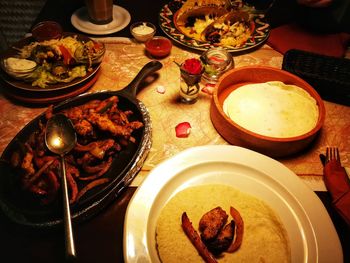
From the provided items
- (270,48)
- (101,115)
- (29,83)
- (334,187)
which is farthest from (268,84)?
(29,83)

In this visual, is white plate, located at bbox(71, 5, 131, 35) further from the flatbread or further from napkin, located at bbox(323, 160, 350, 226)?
napkin, located at bbox(323, 160, 350, 226)

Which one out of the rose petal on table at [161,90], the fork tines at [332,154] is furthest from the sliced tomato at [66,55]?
the fork tines at [332,154]

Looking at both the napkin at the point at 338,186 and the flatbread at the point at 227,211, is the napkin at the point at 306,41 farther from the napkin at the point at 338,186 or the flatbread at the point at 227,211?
the flatbread at the point at 227,211

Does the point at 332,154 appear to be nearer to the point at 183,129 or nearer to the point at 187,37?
the point at 183,129

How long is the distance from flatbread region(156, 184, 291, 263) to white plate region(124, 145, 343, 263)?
4 centimetres

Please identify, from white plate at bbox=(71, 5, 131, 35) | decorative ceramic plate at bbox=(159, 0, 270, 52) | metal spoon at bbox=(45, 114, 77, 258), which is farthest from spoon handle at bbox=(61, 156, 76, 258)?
white plate at bbox=(71, 5, 131, 35)

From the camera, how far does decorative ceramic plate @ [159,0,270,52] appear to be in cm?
270

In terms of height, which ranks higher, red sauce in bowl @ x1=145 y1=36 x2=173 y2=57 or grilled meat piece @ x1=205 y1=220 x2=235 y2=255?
red sauce in bowl @ x1=145 y1=36 x2=173 y2=57

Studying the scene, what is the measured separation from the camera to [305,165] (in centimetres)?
189

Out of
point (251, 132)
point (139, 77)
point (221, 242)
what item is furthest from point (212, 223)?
point (139, 77)

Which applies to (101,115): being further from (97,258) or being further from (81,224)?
(97,258)

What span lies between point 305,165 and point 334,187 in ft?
0.77

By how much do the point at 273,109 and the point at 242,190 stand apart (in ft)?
2.54

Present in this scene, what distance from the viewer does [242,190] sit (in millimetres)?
1658
